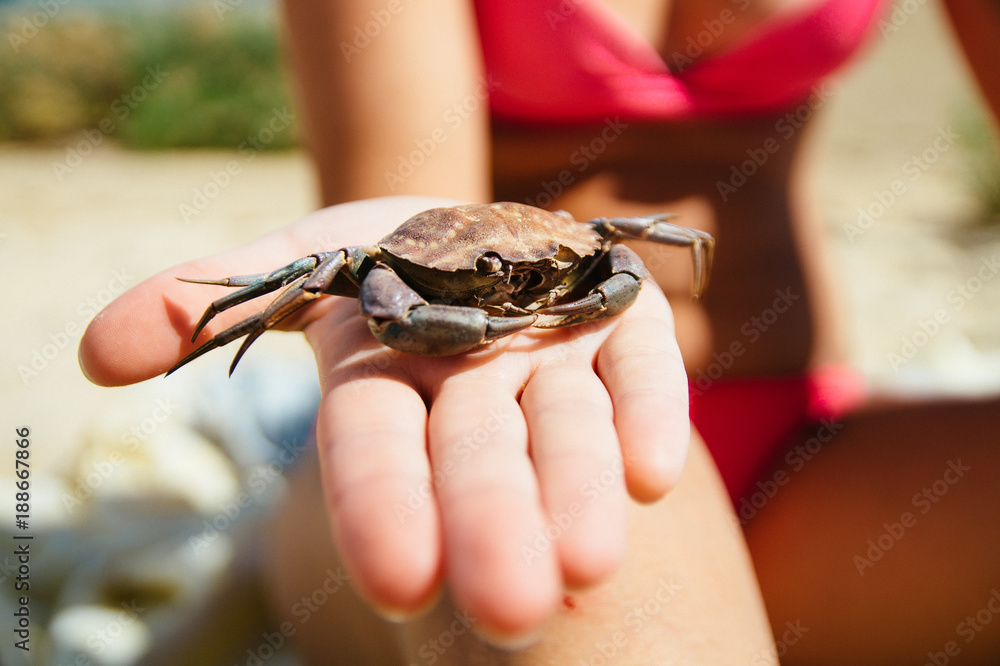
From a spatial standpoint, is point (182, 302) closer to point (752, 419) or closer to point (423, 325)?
point (423, 325)

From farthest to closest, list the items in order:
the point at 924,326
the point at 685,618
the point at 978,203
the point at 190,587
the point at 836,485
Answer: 1. the point at 978,203
2. the point at 924,326
3. the point at 190,587
4. the point at 836,485
5. the point at 685,618

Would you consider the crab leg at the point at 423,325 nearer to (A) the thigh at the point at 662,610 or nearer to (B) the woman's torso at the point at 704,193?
(A) the thigh at the point at 662,610

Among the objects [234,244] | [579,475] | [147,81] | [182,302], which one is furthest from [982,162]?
[147,81]

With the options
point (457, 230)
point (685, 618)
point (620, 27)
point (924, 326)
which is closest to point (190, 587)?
point (457, 230)

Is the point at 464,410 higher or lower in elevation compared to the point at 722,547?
higher

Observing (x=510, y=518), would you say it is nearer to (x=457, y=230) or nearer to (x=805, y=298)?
(x=457, y=230)

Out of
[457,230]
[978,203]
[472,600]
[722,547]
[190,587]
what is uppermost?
[457,230]

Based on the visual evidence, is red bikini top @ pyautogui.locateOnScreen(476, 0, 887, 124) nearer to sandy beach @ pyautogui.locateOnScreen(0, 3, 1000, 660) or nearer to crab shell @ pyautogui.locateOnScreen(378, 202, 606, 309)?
sandy beach @ pyautogui.locateOnScreen(0, 3, 1000, 660)
